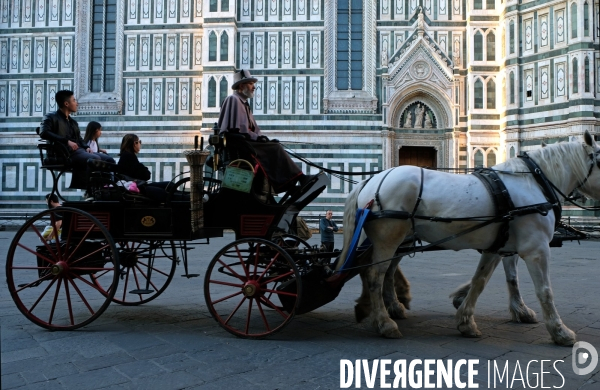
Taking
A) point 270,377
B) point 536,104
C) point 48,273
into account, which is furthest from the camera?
point 536,104

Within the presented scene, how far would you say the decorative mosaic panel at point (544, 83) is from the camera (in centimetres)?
1670

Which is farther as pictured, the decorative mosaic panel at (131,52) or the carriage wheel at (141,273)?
the decorative mosaic panel at (131,52)

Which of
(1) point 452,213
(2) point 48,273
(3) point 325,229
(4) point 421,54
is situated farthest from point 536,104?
(2) point 48,273

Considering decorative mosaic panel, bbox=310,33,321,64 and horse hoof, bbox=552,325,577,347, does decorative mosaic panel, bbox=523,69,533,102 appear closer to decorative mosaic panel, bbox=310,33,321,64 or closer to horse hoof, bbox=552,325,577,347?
decorative mosaic panel, bbox=310,33,321,64

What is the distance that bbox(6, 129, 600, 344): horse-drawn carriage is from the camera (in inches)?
143

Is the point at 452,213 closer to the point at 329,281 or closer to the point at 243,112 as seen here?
the point at 329,281

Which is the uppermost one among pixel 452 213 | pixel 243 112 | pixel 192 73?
Answer: pixel 192 73

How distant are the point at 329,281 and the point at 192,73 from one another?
1592 centimetres

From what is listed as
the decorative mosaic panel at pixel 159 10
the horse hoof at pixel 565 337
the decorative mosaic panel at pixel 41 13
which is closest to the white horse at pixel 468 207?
the horse hoof at pixel 565 337

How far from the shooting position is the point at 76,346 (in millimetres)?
3396

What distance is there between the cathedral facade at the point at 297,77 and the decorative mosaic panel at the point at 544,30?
281mm

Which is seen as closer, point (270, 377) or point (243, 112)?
point (270, 377)

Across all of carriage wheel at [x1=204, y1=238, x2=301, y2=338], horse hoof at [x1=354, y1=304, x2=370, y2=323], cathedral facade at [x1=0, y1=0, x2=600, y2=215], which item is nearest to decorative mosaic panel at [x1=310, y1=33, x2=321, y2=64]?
cathedral facade at [x1=0, y1=0, x2=600, y2=215]

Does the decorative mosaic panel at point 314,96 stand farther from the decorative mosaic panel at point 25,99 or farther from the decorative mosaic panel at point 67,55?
the decorative mosaic panel at point 25,99
